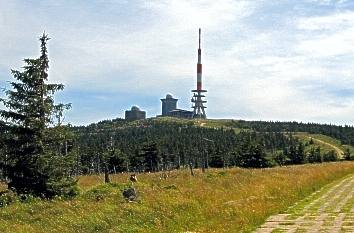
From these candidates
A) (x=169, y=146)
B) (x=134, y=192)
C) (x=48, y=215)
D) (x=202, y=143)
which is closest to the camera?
(x=48, y=215)

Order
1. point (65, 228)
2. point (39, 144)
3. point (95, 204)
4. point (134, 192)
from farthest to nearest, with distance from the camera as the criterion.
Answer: point (39, 144) → point (134, 192) → point (95, 204) → point (65, 228)

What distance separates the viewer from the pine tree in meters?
20.7

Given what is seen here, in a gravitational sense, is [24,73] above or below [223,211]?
above

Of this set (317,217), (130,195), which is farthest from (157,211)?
(317,217)

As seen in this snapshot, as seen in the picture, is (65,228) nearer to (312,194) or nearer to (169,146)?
(312,194)

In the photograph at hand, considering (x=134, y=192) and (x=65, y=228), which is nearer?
(x=65, y=228)

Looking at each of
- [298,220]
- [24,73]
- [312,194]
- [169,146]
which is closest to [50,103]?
[24,73]

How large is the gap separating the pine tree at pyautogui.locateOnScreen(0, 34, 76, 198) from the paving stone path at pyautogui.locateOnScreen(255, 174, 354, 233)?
26.3 ft

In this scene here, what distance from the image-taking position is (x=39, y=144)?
20.6 metres

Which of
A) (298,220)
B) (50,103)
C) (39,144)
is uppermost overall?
(50,103)

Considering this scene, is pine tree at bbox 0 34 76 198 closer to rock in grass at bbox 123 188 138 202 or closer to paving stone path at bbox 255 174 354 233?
rock in grass at bbox 123 188 138 202

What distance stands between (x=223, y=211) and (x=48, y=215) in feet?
20.9

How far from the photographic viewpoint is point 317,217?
62.6 ft

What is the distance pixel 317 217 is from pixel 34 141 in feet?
34.7
